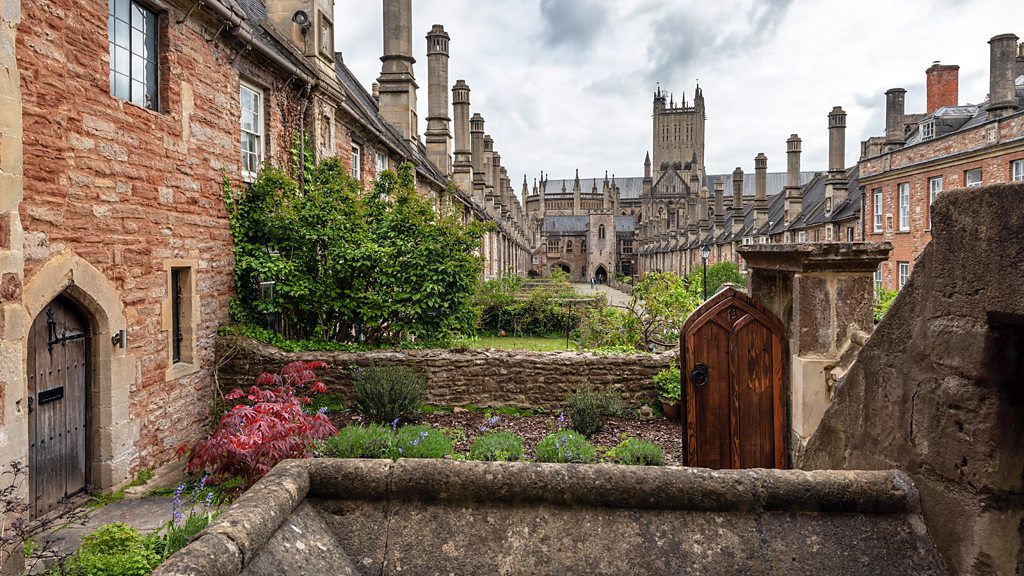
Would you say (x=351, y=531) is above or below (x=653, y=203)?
below

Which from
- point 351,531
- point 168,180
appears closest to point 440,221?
point 168,180

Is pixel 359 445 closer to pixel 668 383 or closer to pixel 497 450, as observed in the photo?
pixel 497 450

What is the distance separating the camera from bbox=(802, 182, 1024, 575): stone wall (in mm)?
1938

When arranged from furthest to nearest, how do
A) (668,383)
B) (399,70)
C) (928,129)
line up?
(928,129), (399,70), (668,383)

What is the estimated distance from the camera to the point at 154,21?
27.3 feet

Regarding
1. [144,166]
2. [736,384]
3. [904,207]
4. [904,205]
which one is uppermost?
[904,205]

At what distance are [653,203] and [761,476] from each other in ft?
328

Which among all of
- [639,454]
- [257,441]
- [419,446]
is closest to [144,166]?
[257,441]

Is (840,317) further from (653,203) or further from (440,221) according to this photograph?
(653,203)

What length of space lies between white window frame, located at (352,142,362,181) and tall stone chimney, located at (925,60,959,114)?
110 ft

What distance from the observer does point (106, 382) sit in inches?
291

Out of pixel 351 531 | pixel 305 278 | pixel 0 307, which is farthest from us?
pixel 305 278

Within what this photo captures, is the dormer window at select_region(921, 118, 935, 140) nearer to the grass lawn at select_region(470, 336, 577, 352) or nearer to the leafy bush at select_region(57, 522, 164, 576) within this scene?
the grass lawn at select_region(470, 336, 577, 352)

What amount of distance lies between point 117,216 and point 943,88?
41.3 metres
